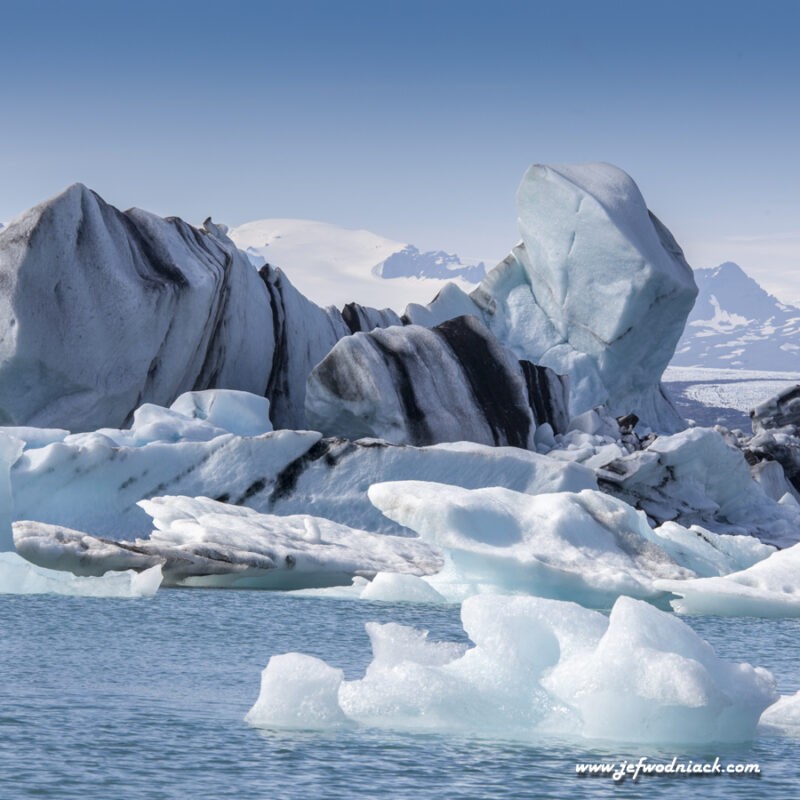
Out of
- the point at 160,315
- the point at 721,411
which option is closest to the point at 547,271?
the point at 160,315

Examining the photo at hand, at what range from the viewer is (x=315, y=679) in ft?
21.1

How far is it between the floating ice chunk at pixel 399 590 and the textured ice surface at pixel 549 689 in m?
5.66

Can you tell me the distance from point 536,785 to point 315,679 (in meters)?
1.22

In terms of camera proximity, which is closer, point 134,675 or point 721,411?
point 134,675

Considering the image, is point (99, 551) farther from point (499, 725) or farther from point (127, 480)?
point (499, 725)

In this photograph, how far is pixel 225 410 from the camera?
1753 centimetres

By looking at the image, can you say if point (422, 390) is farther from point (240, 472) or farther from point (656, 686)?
point (656, 686)

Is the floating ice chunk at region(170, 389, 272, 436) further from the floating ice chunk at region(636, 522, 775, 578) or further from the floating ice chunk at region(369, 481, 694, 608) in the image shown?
the floating ice chunk at region(636, 522, 775, 578)

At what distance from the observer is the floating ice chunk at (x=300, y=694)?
6.39 meters

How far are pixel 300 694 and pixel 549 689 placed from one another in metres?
1.12

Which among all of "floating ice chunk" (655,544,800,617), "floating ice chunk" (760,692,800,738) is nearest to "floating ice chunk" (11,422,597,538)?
"floating ice chunk" (655,544,800,617)

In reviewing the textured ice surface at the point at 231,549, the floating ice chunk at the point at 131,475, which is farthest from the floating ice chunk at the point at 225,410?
the textured ice surface at the point at 231,549

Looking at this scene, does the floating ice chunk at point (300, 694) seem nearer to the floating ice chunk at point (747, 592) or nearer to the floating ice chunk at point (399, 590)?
the floating ice chunk at point (399, 590)

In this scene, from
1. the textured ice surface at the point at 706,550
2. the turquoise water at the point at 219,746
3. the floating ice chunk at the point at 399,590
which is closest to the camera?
the turquoise water at the point at 219,746
